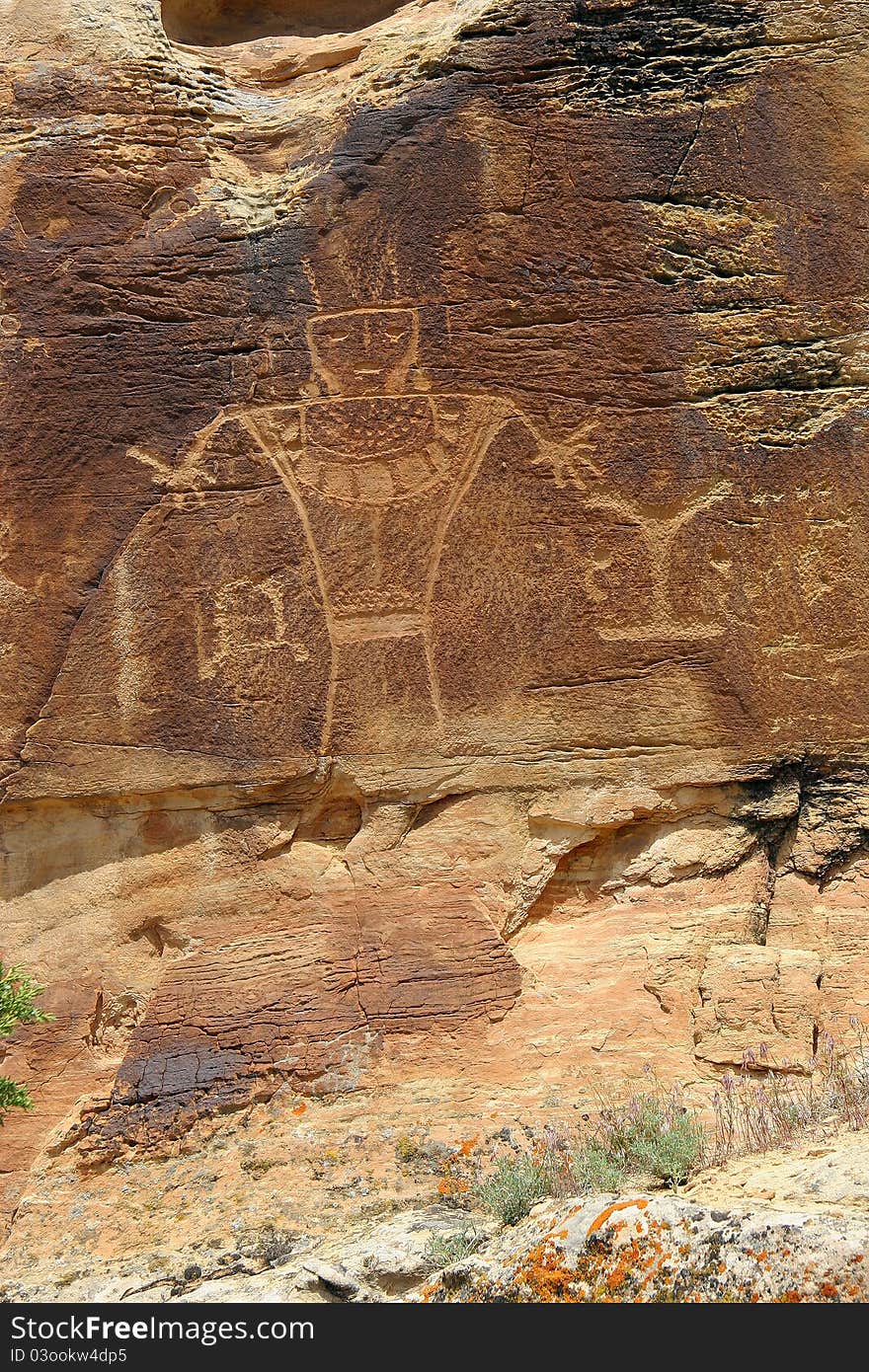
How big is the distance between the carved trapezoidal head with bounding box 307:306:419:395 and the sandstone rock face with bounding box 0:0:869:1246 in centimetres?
2

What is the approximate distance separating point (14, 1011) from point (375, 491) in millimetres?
2769

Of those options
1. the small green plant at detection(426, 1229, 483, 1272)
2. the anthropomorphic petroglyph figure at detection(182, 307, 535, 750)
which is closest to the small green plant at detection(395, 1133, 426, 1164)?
the small green plant at detection(426, 1229, 483, 1272)

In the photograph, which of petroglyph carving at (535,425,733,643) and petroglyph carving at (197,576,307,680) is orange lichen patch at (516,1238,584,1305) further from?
petroglyph carving at (197,576,307,680)

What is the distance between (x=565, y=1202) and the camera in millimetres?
5004

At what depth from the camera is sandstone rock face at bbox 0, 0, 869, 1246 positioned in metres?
6.47

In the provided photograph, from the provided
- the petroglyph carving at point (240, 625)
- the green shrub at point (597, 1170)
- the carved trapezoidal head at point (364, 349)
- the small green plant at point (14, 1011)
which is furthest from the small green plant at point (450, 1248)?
the carved trapezoidal head at point (364, 349)

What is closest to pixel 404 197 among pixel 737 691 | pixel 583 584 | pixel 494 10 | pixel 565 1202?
pixel 494 10

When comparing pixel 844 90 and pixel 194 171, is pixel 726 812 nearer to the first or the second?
pixel 844 90

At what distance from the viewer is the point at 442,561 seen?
6.75 m

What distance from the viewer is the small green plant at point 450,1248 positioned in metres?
5.07

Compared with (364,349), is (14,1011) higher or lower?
lower

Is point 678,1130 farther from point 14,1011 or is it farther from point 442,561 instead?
point 442,561

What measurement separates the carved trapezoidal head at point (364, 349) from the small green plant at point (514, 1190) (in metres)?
3.49

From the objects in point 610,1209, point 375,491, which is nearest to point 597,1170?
point 610,1209
